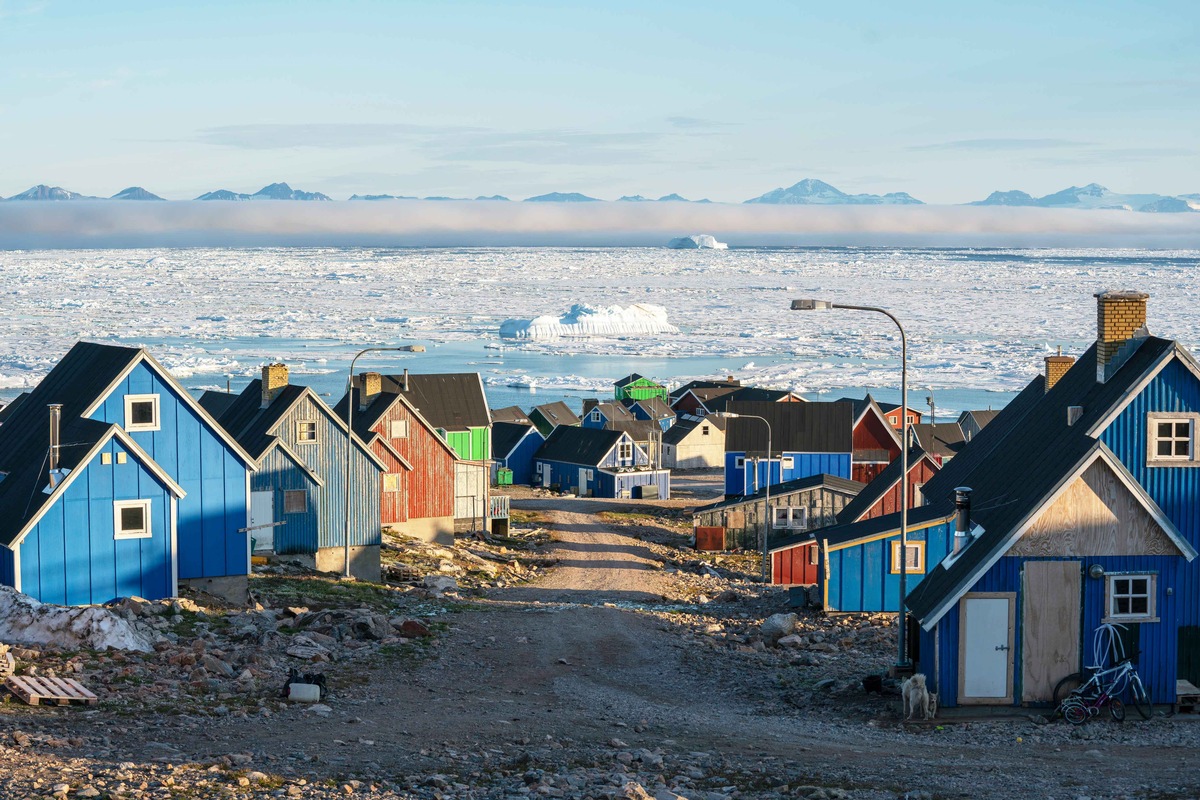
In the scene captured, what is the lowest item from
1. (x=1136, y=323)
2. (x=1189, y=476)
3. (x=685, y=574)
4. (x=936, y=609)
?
(x=685, y=574)

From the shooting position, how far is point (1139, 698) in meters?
24.6

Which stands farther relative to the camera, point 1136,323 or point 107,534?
point 107,534

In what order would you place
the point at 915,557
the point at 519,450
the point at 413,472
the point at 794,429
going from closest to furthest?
the point at 915,557, the point at 413,472, the point at 794,429, the point at 519,450

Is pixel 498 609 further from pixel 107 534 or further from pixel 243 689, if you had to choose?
pixel 243 689

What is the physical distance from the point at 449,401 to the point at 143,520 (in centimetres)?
3889

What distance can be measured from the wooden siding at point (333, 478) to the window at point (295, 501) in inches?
11.1

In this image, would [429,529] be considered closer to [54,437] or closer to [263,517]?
[263,517]

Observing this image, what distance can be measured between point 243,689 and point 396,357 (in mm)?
136867

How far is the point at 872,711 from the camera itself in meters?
25.5

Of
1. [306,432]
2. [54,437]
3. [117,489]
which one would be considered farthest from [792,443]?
[54,437]

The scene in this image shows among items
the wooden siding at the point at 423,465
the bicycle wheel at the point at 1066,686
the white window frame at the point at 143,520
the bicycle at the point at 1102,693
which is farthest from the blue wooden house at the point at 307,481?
the bicycle at the point at 1102,693

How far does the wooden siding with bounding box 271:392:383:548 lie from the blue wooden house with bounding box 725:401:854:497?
1152 inches

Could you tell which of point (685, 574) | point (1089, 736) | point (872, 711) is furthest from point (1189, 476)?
point (685, 574)

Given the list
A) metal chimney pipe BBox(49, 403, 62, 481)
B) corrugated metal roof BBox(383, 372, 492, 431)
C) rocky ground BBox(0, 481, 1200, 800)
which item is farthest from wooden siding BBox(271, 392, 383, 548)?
corrugated metal roof BBox(383, 372, 492, 431)
